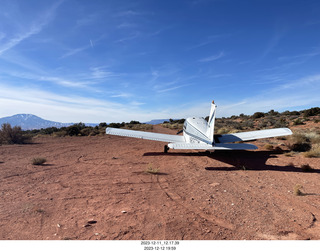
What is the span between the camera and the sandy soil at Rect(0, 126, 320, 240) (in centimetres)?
308

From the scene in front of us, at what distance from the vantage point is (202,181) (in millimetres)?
5816

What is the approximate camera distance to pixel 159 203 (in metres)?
4.22

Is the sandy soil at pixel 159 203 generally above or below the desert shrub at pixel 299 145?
below

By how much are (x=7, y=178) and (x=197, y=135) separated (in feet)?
30.7

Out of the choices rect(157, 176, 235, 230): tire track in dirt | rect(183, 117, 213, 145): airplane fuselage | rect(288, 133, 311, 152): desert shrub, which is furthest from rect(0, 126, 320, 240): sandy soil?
rect(288, 133, 311, 152): desert shrub

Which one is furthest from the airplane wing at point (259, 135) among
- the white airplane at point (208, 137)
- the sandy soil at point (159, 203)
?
the sandy soil at point (159, 203)

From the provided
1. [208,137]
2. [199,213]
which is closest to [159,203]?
[199,213]

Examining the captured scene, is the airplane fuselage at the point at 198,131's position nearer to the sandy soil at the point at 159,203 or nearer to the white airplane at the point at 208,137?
the white airplane at the point at 208,137

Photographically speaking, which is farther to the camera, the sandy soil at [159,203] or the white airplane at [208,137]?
the white airplane at [208,137]

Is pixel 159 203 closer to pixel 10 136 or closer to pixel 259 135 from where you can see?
pixel 259 135

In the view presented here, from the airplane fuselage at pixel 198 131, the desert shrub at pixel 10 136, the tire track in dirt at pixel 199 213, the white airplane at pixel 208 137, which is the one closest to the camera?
the tire track in dirt at pixel 199 213

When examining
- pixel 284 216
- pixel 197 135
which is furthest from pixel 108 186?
pixel 197 135

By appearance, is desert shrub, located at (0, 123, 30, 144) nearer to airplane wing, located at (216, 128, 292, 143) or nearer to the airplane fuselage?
the airplane fuselage

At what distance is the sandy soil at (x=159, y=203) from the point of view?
10.1 feet
